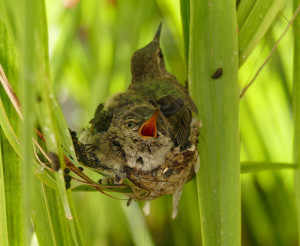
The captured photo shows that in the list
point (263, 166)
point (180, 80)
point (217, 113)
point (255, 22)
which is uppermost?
point (180, 80)

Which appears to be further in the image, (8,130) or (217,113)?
(217,113)

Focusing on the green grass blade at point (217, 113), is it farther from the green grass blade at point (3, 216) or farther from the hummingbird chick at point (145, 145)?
the green grass blade at point (3, 216)

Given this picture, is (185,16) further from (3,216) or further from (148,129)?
(3,216)

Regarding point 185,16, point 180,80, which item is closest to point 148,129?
point 185,16

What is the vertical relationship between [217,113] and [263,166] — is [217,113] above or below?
above

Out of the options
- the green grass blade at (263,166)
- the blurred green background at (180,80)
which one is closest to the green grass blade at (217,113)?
the green grass blade at (263,166)

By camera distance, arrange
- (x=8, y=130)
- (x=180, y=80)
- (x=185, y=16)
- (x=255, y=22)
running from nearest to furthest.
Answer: (x=8, y=130), (x=255, y=22), (x=185, y=16), (x=180, y=80)
